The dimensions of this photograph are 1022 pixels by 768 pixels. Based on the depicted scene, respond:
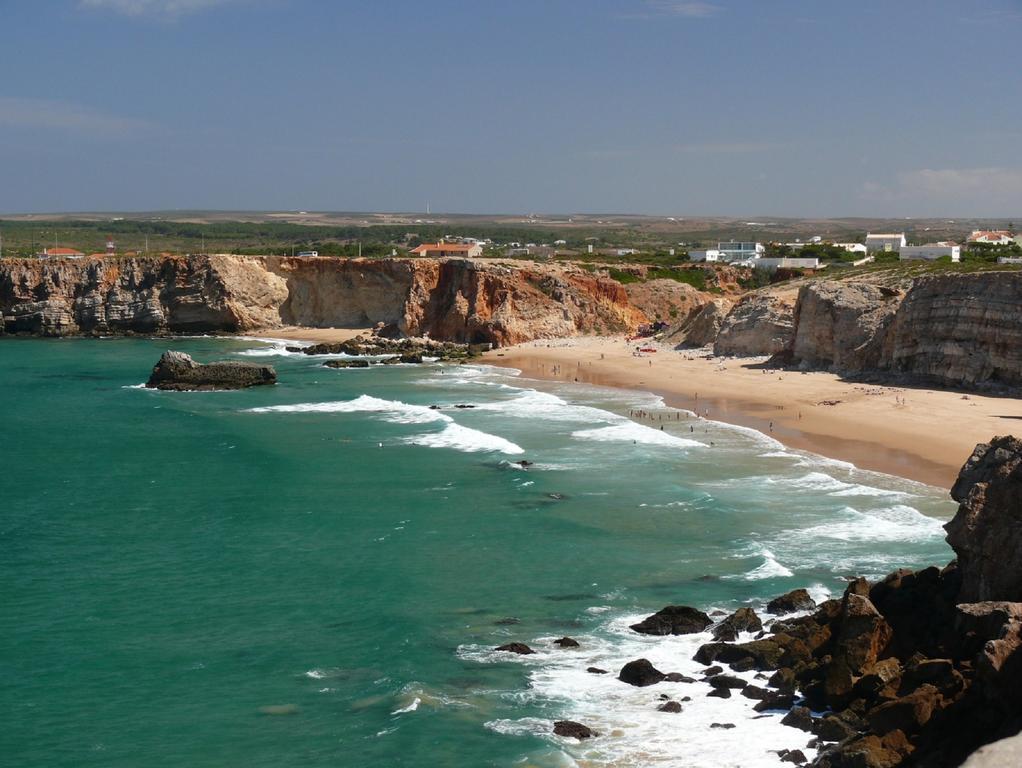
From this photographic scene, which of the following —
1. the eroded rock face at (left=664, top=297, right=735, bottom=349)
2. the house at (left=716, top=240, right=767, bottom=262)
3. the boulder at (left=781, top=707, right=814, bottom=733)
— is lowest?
the boulder at (left=781, top=707, right=814, bottom=733)

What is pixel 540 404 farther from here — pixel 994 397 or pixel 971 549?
pixel 971 549

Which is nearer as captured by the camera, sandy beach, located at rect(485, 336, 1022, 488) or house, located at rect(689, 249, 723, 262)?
sandy beach, located at rect(485, 336, 1022, 488)

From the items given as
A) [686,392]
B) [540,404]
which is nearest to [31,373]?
[540,404]

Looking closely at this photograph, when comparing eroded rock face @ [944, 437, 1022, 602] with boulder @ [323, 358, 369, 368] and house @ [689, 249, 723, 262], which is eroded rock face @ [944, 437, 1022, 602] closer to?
boulder @ [323, 358, 369, 368]

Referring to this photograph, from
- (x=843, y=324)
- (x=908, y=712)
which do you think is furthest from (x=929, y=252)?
(x=908, y=712)

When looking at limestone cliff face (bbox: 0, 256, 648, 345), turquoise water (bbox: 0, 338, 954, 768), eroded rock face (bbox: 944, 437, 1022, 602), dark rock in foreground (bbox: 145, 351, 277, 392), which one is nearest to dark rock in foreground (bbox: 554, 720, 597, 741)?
turquoise water (bbox: 0, 338, 954, 768)

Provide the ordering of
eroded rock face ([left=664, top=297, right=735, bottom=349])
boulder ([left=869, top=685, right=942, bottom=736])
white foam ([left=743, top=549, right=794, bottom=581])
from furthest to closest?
eroded rock face ([left=664, top=297, right=735, bottom=349]) → white foam ([left=743, top=549, right=794, bottom=581]) → boulder ([left=869, top=685, right=942, bottom=736])
